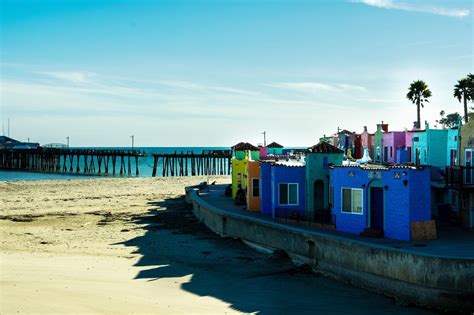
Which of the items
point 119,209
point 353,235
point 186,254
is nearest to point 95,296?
point 186,254

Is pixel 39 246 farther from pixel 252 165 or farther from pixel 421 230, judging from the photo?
pixel 421 230

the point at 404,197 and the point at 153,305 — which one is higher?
the point at 404,197

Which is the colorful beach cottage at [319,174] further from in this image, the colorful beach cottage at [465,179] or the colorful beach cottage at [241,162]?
the colorful beach cottage at [241,162]

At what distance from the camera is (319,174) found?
24891 millimetres

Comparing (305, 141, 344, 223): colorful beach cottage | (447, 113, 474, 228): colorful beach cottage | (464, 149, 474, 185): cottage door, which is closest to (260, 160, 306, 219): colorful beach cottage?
(305, 141, 344, 223): colorful beach cottage

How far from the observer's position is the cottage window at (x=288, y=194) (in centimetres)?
2561

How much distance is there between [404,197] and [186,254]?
938 cm

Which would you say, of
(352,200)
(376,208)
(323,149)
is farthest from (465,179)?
(323,149)

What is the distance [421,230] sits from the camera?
19.9 m

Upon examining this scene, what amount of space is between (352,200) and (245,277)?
5713 mm

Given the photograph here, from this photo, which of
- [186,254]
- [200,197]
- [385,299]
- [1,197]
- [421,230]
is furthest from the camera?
[1,197]

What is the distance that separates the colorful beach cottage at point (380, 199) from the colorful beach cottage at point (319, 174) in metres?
1.62

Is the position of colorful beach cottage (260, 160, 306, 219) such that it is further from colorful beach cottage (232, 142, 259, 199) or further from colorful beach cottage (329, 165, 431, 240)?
colorful beach cottage (232, 142, 259, 199)

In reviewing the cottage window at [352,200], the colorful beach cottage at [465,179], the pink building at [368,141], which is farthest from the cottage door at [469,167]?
the pink building at [368,141]
